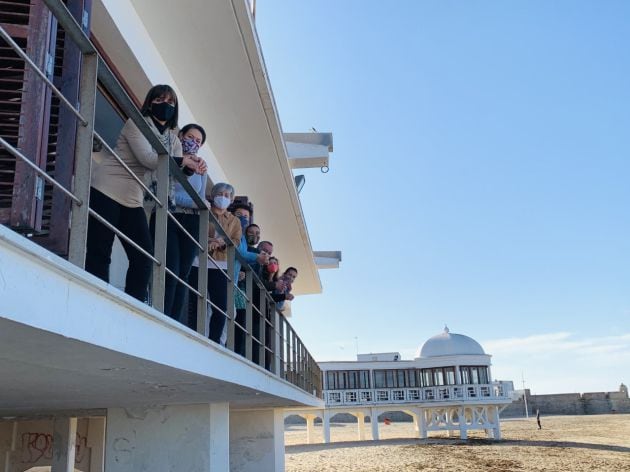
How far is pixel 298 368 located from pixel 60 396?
6338mm

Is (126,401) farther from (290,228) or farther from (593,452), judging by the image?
(593,452)

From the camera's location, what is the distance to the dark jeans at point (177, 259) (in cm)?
407

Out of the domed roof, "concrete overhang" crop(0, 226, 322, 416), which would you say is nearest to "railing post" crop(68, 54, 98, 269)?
"concrete overhang" crop(0, 226, 322, 416)

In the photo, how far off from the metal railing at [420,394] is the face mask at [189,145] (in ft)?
101

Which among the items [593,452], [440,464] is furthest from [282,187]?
[593,452]

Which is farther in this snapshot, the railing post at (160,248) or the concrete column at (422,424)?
the concrete column at (422,424)

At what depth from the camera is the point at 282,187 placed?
11852mm

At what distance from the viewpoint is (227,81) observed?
7.82 metres

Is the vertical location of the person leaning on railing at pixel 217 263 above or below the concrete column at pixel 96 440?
above

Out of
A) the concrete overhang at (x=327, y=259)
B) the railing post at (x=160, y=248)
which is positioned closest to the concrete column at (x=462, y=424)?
Result: the concrete overhang at (x=327, y=259)

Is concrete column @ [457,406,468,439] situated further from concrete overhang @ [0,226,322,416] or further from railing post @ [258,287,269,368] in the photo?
concrete overhang @ [0,226,322,416]

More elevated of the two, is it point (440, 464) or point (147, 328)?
point (147, 328)

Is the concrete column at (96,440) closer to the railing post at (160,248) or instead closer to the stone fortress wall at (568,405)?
the railing post at (160,248)

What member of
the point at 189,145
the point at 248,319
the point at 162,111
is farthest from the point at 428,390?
the point at 162,111
